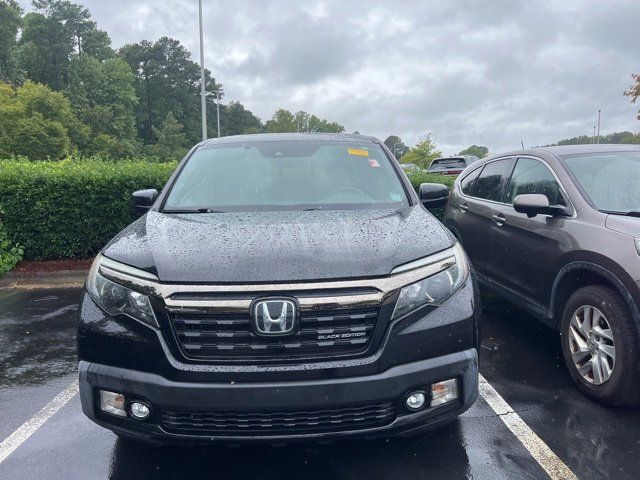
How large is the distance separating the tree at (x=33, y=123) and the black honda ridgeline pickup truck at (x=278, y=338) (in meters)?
45.7

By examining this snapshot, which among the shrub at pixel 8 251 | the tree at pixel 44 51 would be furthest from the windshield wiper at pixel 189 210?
the tree at pixel 44 51

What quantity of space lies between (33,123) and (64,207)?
4397 centimetres

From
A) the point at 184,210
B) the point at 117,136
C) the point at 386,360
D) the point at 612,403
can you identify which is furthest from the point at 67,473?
the point at 117,136

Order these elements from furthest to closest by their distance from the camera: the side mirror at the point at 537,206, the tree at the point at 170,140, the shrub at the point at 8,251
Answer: the tree at the point at 170,140
the shrub at the point at 8,251
the side mirror at the point at 537,206

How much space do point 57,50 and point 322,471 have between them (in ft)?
266

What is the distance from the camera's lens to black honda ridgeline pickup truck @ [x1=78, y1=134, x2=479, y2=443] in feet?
7.38

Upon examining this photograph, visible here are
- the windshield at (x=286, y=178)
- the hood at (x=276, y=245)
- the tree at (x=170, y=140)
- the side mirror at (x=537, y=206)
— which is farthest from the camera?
the tree at (x=170, y=140)

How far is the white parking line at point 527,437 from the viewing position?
107 inches

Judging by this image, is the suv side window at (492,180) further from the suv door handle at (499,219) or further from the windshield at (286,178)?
the windshield at (286,178)

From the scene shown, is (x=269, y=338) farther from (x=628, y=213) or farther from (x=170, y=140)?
(x=170, y=140)

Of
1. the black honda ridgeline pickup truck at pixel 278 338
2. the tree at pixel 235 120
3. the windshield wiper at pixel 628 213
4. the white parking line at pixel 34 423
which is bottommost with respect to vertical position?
the white parking line at pixel 34 423

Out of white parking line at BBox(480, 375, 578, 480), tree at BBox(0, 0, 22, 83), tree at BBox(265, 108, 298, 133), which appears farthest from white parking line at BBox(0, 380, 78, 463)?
tree at BBox(265, 108, 298, 133)

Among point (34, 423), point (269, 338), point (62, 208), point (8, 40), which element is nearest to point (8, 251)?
point (62, 208)

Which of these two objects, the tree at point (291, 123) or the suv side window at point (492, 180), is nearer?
the suv side window at point (492, 180)
